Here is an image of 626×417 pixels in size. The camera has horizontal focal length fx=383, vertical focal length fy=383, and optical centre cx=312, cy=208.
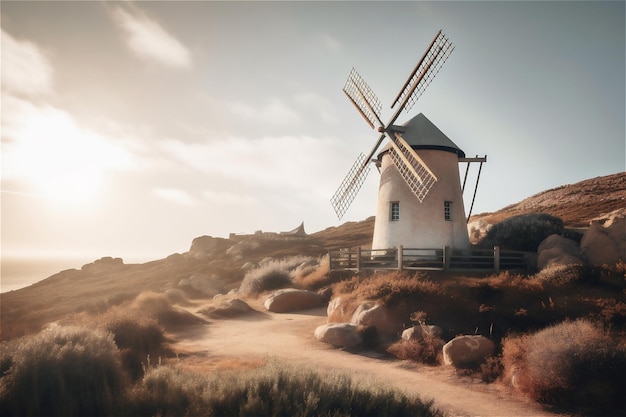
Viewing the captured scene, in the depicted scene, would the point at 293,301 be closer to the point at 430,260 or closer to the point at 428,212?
the point at 430,260

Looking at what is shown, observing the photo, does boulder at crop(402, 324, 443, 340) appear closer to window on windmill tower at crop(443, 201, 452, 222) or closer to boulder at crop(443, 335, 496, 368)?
boulder at crop(443, 335, 496, 368)

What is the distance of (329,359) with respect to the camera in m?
13.2

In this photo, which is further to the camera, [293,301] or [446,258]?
[293,301]

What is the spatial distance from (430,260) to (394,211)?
151 inches

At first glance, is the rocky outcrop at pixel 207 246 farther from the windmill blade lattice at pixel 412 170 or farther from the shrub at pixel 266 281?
the windmill blade lattice at pixel 412 170

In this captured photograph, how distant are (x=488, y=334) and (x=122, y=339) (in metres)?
12.8

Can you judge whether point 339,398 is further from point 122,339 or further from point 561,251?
point 561,251

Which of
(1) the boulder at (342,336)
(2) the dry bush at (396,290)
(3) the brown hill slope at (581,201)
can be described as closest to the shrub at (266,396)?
(1) the boulder at (342,336)

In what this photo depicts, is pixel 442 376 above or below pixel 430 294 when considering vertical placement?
below

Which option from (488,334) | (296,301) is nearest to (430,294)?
(488,334)

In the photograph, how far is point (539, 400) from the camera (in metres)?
9.70

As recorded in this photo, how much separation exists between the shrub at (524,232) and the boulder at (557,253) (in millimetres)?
2017

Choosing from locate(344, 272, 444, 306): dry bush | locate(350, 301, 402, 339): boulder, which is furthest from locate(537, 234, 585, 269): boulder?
locate(350, 301, 402, 339): boulder

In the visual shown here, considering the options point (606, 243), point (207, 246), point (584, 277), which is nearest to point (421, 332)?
point (584, 277)
